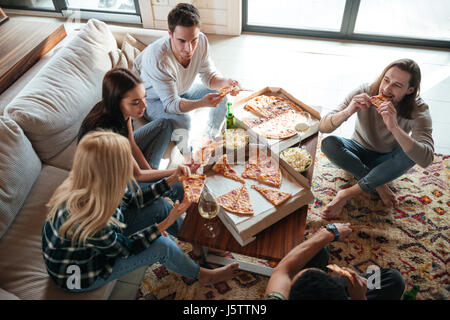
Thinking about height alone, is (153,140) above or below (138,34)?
below

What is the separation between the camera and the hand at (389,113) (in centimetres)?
191

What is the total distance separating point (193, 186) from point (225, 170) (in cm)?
23

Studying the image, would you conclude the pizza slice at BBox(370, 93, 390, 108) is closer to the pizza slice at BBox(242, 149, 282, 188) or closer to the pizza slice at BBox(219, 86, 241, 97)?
the pizza slice at BBox(242, 149, 282, 188)

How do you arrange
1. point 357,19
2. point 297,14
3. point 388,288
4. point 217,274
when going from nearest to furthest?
point 388,288 < point 217,274 < point 357,19 < point 297,14

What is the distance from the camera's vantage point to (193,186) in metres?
1.62

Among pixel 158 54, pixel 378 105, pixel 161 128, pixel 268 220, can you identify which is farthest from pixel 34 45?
pixel 378 105

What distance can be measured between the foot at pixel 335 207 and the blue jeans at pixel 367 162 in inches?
5.8

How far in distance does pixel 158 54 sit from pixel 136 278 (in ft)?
4.57

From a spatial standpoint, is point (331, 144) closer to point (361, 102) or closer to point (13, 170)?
point (361, 102)

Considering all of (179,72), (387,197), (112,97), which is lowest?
(387,197)

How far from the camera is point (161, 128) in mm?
2139

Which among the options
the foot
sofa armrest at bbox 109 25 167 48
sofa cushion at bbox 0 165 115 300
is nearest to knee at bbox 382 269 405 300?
the foot

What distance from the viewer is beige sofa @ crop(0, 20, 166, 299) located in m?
1.57

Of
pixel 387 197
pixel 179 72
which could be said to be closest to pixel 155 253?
pixel 179 72
